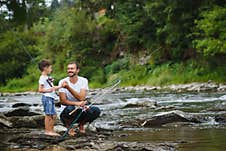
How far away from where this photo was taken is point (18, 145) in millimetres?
5820

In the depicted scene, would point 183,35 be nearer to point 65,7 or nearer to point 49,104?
point 65,7

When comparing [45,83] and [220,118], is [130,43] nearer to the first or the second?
[220,118]

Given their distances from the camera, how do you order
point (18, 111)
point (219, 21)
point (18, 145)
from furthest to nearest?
1. point (219, 21)
2. point (18, 111)
3. point (18, 145)

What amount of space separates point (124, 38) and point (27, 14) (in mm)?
25749

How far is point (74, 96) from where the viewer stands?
22.0ft

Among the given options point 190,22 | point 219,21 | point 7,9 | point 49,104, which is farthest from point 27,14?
point 190,22

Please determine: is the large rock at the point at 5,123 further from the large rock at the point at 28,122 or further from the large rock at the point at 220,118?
the large rock at the point at 220,118

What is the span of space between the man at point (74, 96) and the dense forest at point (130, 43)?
8229 millimetres

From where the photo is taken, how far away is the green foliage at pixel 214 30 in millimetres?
19609

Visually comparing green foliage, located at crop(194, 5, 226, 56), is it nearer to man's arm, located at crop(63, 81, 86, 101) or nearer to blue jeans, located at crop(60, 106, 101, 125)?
blue jeans, located at crop(60, 106, 101, 125)

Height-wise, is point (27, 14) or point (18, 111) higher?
point (27, 14)

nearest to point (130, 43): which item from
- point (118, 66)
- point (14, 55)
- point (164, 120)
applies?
point (118, 66)

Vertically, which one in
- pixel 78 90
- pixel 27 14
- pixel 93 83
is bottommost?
pixel 93 83

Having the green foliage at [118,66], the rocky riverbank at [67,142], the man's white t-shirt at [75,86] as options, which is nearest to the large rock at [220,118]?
the rocky riverbank at [67,142]
